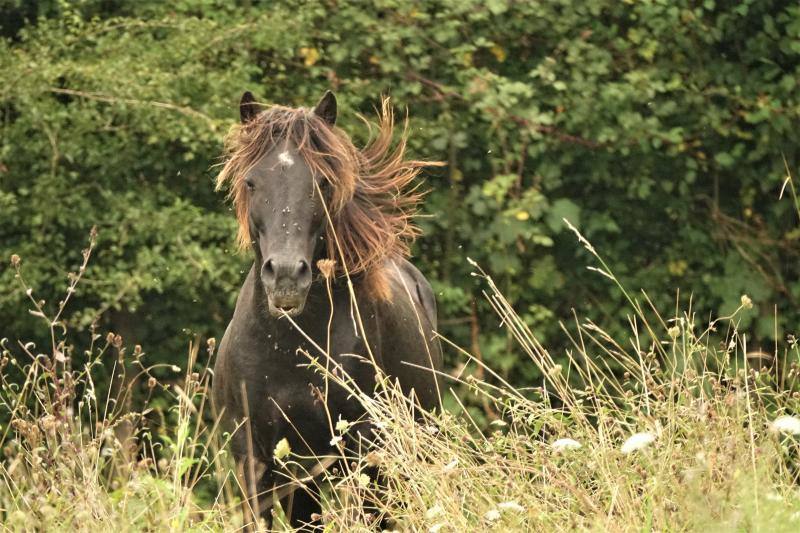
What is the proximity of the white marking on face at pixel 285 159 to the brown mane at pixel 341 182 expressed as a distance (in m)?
0.05

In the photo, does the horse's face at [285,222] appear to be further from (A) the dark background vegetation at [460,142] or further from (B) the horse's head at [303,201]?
(A) the dark background vegetation at [460,142]

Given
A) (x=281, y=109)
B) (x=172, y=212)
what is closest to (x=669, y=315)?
(x=172, y=212)

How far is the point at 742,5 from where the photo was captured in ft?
28.6

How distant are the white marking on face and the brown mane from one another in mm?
52

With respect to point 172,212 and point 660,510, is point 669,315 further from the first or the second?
point 660,510

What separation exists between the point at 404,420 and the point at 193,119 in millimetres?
4655

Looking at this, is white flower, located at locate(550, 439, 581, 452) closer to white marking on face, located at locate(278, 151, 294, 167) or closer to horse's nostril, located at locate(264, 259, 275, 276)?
horse's nostril, located at locate(264, 259, 275, 276)

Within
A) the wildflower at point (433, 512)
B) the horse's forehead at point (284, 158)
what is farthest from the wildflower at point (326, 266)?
the wildflower at point (433, 512)

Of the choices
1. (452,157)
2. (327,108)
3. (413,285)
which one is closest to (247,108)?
(327,108)

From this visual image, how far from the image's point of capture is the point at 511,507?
3400 millimetres

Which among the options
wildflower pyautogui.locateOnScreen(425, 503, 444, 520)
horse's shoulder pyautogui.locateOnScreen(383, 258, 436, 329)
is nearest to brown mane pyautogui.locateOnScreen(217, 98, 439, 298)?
horse's shoulder pyautogui.locateOnScreen(383, 258, 436, 329)

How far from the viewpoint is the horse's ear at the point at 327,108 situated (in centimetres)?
503

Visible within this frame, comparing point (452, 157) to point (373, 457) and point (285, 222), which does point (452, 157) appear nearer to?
point (285, 222)

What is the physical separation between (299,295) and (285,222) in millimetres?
290
